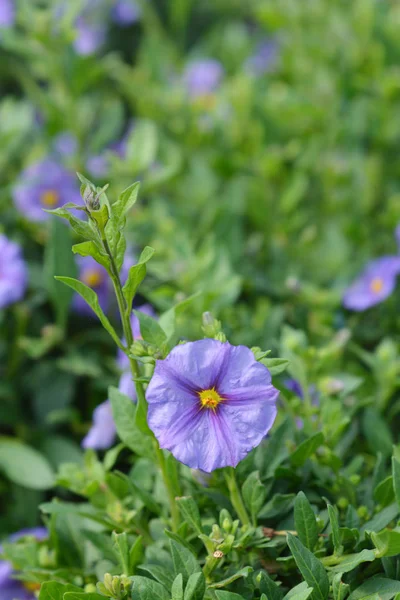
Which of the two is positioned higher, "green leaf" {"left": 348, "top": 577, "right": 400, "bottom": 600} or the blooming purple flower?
the blooming purple flower

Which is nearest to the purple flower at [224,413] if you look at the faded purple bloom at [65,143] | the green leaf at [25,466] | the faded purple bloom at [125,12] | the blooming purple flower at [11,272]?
the green leaf at [25,466]

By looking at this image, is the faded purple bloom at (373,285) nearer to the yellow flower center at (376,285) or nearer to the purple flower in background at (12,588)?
the yellow flower center at (376,285)

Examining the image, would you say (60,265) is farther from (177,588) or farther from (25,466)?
(177,588)

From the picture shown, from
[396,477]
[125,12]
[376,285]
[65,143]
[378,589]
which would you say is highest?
[125,12]

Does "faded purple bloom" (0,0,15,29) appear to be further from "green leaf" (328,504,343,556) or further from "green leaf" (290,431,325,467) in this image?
"green leaf" (328,504,343,556)

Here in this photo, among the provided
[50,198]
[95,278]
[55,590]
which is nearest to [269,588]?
[55,590]

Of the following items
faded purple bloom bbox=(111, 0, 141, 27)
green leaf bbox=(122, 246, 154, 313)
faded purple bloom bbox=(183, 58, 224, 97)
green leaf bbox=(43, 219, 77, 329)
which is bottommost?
green leaf bbox=(122, 246, 154, 313)

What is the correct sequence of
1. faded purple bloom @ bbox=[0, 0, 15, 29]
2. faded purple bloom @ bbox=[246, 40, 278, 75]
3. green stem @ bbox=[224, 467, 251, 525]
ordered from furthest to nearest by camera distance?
1. faded purple bloom @ bbox=[246, 40, 278, 75]
2. faded purple bloom @ bbox=[0, 0, 15, 29]
3. green stem @ bbox=[224, 467, 251, 525]

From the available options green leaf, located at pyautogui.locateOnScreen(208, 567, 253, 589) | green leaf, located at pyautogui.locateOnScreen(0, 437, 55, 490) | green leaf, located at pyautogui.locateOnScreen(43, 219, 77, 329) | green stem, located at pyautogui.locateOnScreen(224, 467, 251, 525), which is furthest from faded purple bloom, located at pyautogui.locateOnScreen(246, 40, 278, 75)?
green leaf, located at pyautogui.locateOnScreen(208, 567, 253, 589)
